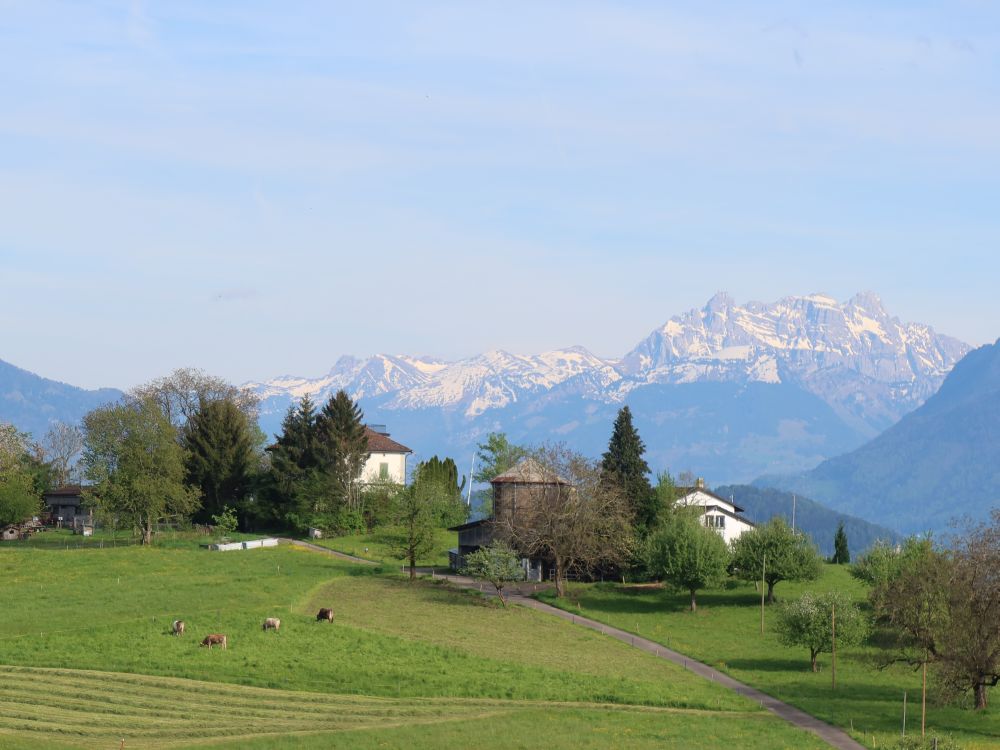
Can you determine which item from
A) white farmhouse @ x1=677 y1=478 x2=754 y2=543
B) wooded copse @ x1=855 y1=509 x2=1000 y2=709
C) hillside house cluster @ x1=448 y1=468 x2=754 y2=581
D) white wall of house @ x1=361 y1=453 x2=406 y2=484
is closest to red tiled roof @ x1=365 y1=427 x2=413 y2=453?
white wall of house @ x1=361 y1=453 x2=406 y2=484

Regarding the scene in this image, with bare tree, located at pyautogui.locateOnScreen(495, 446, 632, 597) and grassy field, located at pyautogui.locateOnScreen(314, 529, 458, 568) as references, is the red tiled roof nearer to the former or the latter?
grassy field, located at pyautogui.locateOnScreen(314, 529, 458, 568)

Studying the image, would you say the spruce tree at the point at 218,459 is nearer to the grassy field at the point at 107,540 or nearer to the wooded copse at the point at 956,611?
the grassy field at the point at 107,540

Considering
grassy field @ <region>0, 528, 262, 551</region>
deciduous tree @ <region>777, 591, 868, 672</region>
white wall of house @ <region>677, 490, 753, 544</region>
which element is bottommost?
deciduous tree @ <region>777, 591, 868, 672</region>

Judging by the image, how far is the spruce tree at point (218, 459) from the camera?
474 ft

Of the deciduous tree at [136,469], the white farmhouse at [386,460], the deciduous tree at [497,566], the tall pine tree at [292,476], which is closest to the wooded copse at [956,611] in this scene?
the deciduous tree at [497,566]

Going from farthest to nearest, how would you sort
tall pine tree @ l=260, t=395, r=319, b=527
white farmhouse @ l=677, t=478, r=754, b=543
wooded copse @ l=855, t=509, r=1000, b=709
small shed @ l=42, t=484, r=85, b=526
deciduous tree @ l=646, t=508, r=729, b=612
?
small shed @ l=42, t=484, r=85, b=526
tall pine tree @ l=260, t=395, r=319, b=527
white farmhouse @ l=677, t=478, r=754, b=543
deciduous tree @ l=646, t=508, r=729, b=612
wooded copse @ l=855, t=509, r=1000, b=709

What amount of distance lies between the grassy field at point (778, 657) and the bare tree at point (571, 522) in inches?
122

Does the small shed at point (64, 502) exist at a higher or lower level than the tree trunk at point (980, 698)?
higher

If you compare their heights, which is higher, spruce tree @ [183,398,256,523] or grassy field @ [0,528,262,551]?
spruce tree @ [183,398,256,523]

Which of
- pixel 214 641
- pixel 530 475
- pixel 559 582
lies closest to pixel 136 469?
pixel 530 475

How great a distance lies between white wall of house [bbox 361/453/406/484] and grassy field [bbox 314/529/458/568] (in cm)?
1435

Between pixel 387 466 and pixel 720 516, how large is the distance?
45.3m

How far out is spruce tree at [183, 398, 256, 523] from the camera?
144 meters

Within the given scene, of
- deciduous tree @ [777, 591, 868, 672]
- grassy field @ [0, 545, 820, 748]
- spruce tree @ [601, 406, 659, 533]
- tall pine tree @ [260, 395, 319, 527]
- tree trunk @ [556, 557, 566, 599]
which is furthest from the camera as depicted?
tall pine tree @ [260, 395, 319, 527]
